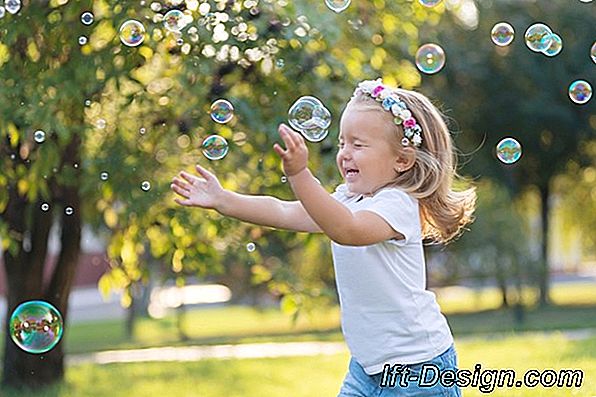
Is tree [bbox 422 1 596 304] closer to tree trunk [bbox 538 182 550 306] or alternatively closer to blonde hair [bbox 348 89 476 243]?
tree trunk [bbox 538 182 550 306]

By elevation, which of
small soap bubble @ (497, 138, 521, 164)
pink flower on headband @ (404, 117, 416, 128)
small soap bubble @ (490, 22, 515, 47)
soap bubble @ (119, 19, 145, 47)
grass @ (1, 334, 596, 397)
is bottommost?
grass @ (1, 334, 596, 397)

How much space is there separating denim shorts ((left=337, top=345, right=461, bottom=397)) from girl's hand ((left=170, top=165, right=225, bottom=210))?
64 centimetres

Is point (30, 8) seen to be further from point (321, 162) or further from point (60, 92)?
point (321, 162)

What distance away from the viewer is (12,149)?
663 centimetres

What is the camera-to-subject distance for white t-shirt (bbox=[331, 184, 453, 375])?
3246 millimetres

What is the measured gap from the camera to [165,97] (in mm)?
6484

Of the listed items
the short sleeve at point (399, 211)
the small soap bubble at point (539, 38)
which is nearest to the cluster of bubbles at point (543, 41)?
the small soap bubble at point (539, 38)

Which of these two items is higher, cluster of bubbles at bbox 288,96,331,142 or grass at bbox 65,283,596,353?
cluster of bubbles at bbox 288,96,331,142

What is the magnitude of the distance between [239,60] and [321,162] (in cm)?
74

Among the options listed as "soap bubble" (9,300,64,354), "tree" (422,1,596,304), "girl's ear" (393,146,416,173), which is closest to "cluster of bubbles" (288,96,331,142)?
"girl's ear" (393,146,416,173)

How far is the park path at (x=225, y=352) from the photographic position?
403 inches

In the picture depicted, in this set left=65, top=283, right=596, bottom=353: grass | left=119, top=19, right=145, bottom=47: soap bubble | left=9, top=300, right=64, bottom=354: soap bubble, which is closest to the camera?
left=9, top=300, right=64, bottom=354: soap bubble

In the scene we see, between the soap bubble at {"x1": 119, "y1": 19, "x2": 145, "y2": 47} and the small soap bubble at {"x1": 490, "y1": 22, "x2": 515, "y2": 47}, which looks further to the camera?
the small soap bubble at {"x1": 490, "y1": 22, "x2": 515, "y2": 47}

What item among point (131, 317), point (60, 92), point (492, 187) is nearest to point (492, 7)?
point (492, 187)
